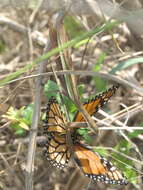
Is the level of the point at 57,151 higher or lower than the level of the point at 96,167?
higher

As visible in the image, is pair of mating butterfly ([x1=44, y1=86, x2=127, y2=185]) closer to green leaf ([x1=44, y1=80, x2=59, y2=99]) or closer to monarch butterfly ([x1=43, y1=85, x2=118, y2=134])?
monarch butterfly ([x1=43, y1=85, x2=118, y2=134])

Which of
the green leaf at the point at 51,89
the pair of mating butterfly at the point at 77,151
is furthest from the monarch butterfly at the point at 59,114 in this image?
the green leaf at the point at 51,89

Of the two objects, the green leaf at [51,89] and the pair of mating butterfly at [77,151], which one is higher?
the green leaf at [51,89]

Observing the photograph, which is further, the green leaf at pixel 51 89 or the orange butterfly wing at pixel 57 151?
the green leaf at pixel 51 89

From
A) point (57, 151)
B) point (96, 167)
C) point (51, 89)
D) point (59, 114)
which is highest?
point (51, 89)

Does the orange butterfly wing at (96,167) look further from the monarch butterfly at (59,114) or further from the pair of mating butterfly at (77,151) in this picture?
the monarch butterfly at (59,114)

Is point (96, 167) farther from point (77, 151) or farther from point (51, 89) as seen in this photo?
point (51, 89)

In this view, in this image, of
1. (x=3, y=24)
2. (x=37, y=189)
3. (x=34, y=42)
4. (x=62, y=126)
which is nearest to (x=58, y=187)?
(x=37, y=189)

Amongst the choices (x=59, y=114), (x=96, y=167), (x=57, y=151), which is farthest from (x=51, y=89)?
(x=96, y=167)

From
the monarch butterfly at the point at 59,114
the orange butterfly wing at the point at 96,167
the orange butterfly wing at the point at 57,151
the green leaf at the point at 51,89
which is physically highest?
the green leaf at the point at 51,89
